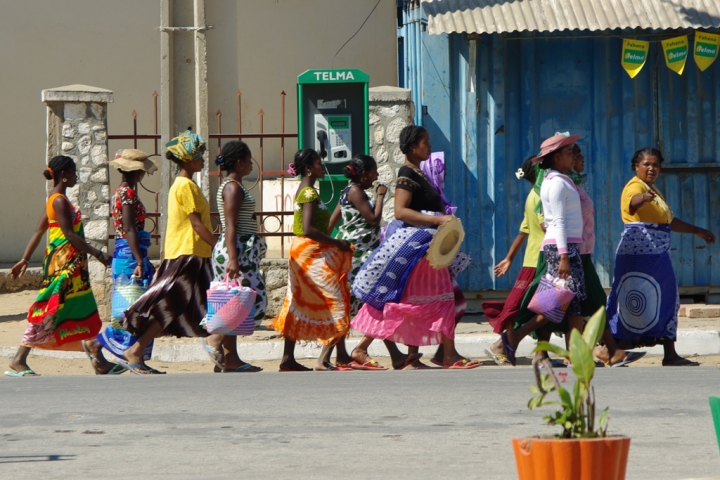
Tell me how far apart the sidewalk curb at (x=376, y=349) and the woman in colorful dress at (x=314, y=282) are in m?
1.55

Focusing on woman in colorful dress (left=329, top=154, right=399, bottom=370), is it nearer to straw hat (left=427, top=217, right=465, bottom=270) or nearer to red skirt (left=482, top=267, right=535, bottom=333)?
straw hat (left=427, top=217, right=465, bottom=270)

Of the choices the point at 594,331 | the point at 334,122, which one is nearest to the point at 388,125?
the point at 334,122

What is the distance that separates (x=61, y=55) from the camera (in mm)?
14258

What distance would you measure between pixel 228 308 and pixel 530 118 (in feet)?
13.5

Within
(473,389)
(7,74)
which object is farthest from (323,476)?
(7,74)

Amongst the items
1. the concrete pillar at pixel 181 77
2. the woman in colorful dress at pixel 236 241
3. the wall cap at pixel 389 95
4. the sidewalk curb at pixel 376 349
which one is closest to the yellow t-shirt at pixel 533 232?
the sidewalk curb at pixel 376 349

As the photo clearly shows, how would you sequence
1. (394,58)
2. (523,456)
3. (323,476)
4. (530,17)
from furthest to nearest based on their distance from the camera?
(394,58)
(530,17)
(323,476)
(523,456)

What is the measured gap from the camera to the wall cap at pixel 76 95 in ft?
34.9

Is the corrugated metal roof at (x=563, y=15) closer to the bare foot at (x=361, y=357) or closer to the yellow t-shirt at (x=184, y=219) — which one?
the yellow t-shirt at (x=184, y=219)

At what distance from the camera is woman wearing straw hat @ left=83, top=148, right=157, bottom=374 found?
8.27 meters

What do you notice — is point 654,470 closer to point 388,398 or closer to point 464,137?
point 388,398

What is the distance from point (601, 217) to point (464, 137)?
147 centimetres

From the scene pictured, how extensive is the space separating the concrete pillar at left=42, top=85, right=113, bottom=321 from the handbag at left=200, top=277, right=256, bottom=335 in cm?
316

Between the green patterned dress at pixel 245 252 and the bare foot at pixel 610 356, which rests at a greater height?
the green patterned dress at pixel 245 252
